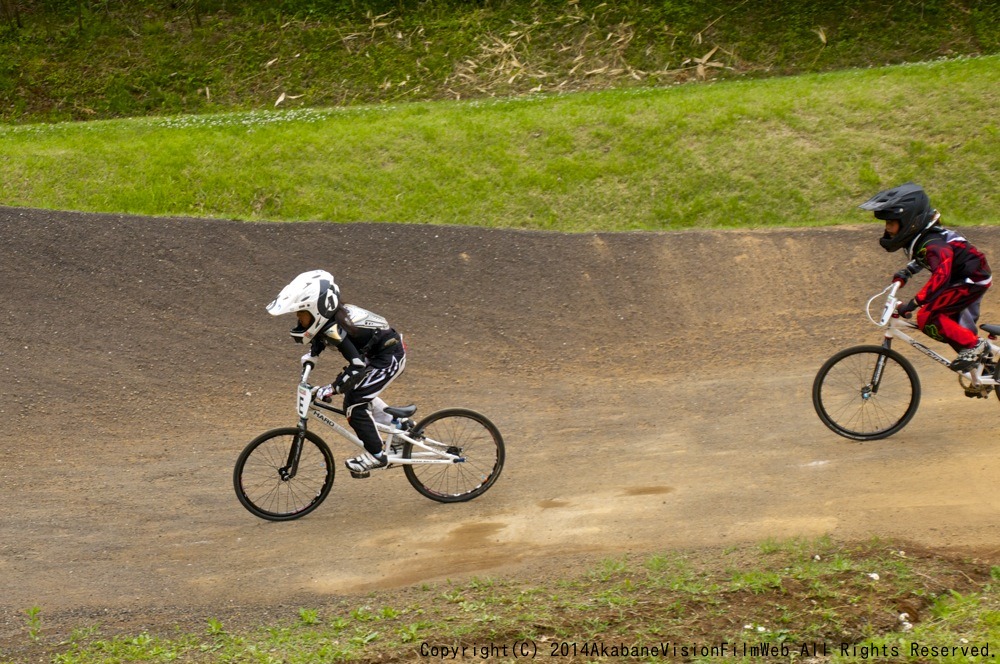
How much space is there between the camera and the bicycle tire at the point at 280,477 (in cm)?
910

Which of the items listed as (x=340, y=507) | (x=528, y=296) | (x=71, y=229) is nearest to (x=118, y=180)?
(x=71, y=229)

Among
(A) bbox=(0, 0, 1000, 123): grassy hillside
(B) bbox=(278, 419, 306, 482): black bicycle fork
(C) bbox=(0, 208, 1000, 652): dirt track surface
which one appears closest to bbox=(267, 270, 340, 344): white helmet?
(B) bbox=(278, 419, 306, 482): black bicycle fork

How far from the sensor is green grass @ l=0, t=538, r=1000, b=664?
20.9 feet

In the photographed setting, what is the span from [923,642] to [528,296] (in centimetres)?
929

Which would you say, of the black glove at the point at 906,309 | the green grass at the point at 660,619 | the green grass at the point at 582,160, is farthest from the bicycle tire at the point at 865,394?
the green grass at the point at 582,160

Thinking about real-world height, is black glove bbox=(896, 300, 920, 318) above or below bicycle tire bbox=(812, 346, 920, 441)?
above

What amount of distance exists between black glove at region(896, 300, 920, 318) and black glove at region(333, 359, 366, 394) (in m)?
5.13

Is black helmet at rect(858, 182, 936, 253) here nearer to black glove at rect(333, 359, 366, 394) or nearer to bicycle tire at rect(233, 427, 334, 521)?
black glove at rect(333, 359, 366, 394)

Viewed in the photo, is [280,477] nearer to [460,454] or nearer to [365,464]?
[365,464]

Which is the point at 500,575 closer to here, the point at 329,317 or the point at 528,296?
the point at 329,317

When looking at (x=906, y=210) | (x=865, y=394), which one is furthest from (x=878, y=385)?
(x=906, y=210)

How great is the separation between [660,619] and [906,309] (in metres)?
4.66

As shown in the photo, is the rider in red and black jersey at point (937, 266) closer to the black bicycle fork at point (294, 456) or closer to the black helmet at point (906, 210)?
the black helmet at point (906, 210)

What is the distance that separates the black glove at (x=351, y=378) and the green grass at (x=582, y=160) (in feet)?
28.6
